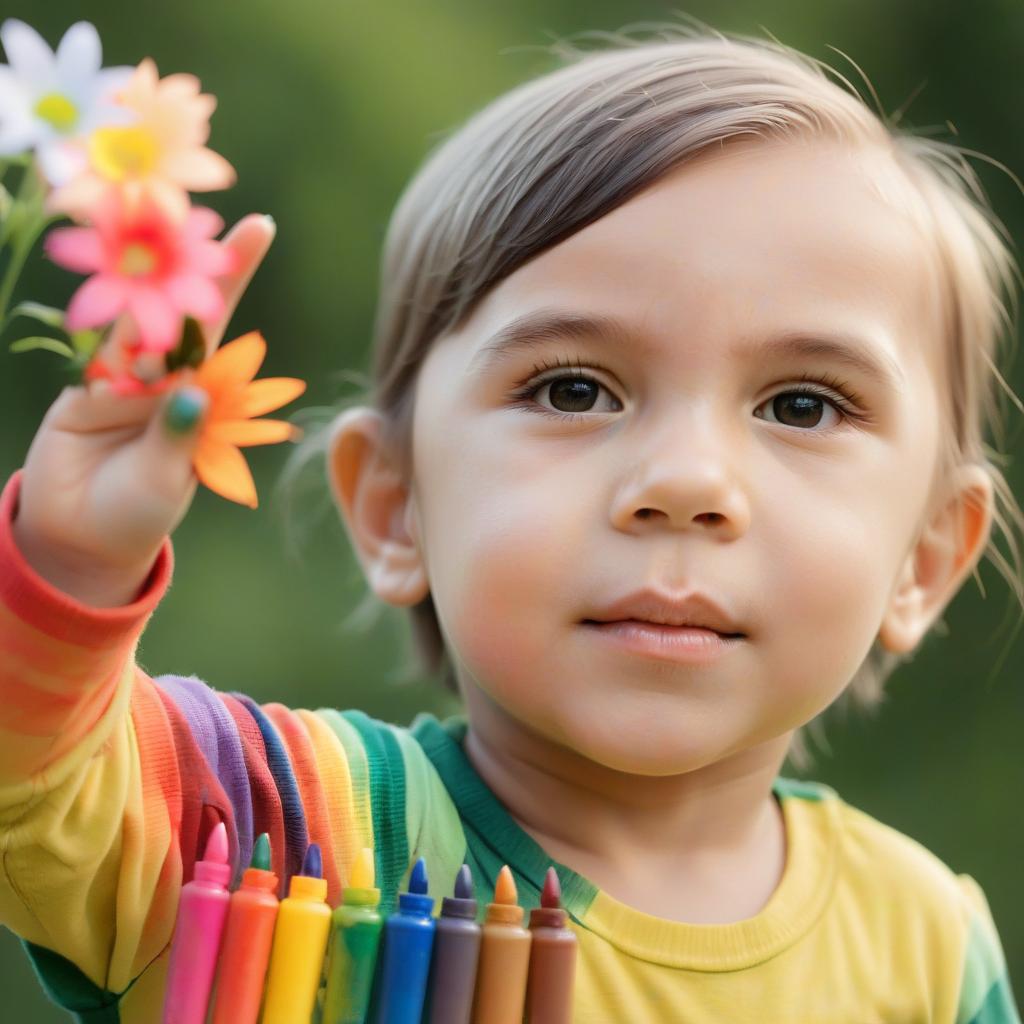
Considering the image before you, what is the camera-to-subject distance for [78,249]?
0.68 metres

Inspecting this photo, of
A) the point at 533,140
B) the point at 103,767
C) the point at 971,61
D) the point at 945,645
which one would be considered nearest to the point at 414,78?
the point at 971,61

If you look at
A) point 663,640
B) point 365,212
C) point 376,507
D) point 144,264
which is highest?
point 144,264

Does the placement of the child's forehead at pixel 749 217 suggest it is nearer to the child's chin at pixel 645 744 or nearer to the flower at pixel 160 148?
the child's chin at pixel 645 744

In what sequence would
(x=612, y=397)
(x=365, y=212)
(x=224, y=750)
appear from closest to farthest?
(x=224, y=750) → (x=612, y=397) → (x=365, y=212)

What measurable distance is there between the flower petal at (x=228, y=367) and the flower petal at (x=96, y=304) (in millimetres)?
74

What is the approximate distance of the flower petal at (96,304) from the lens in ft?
2.21

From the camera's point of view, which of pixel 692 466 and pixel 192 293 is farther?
pixel 692 466

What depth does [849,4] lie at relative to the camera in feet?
11.1

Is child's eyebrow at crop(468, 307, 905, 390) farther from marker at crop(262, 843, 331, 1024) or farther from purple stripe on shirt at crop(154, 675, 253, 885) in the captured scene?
marker at crop(262, 843, 331, 1024)

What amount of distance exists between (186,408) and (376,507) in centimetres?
65

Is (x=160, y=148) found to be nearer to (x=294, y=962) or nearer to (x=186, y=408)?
(x=186, y=408)

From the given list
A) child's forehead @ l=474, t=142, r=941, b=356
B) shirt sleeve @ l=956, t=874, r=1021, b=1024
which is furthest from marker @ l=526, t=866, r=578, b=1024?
shirt sleeve @ l=956, t=874, r=1021, b=1024

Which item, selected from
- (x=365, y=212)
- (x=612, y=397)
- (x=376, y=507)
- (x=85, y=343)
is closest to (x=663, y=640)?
(x=612, y=397)

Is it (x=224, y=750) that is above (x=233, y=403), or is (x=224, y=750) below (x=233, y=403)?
below
